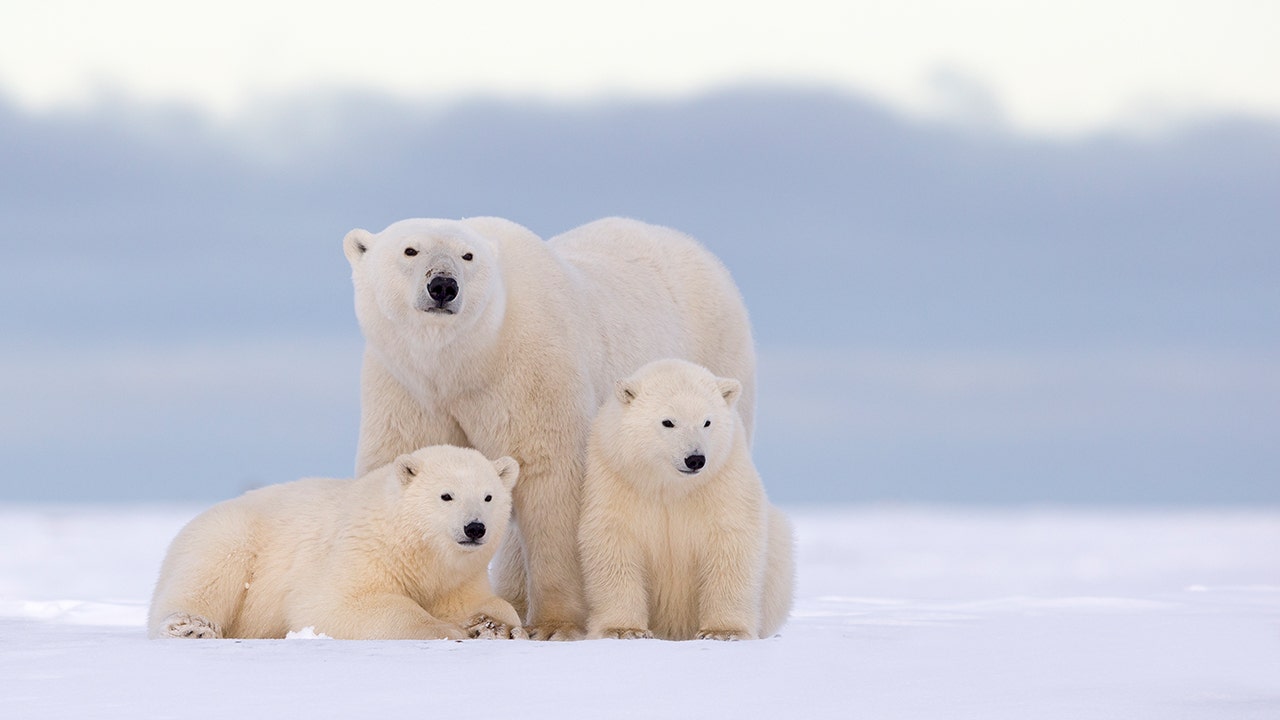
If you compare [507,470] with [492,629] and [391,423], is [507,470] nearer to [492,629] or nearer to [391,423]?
[492,629]

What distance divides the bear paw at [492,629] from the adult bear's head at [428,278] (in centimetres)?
137

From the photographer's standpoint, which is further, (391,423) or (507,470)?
(391,423)

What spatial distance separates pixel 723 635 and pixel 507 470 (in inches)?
49.5

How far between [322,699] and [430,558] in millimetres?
1861

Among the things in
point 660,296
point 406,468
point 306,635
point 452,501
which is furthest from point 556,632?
point 660,296

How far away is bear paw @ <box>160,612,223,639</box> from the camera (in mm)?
6949

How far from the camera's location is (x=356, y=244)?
7594 mm

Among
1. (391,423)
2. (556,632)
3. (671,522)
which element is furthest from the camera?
(391,423)

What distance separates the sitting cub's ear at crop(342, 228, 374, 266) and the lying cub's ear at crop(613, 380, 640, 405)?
57.9 inches

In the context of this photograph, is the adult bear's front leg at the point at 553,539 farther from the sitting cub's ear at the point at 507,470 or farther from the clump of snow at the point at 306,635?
the clump of snow at the point at 306,635

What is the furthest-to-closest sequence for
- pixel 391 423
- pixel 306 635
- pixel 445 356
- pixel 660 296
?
pixel 660 296 < pixel 391 423 < pixel 445 356 < pixel 306 635

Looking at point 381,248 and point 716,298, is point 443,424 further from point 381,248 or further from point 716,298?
point 716,298

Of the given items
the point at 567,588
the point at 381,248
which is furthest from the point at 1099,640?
the point at 381,248

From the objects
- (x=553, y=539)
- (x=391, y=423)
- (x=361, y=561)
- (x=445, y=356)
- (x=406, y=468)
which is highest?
(x=445, y=356)
